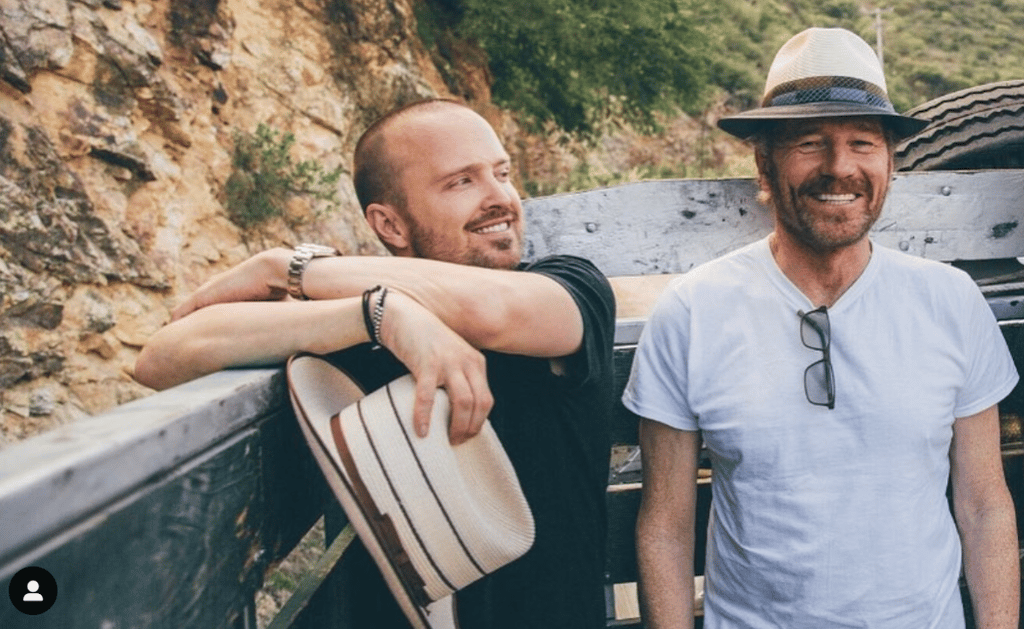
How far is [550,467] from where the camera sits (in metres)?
1.64

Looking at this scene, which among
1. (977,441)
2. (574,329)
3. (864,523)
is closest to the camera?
(574,329)

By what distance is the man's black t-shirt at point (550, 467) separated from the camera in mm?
1566

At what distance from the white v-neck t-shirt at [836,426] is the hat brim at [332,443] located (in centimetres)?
68

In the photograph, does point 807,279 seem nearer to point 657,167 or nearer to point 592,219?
point 592,219

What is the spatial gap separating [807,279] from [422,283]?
91cm

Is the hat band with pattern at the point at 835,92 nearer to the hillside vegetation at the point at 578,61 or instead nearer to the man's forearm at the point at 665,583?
the man's forearm at the point at 665,583

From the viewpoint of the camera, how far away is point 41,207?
221 inches

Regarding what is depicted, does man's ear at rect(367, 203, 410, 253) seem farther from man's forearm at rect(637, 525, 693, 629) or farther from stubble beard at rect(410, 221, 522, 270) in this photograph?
man's forearm at rect(637, 525, 693, 629)

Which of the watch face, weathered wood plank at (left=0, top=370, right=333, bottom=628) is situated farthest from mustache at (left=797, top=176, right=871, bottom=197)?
weathered wood plank at (left=0, top=370, right=333, bottom=628)

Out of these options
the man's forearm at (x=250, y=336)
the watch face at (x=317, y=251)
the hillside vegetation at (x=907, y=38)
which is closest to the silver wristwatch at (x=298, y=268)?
the watch face at (x=317, y=251)

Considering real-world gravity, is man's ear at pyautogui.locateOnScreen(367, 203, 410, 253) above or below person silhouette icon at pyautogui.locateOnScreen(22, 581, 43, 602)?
above

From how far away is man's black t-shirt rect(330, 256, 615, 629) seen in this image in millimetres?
1566

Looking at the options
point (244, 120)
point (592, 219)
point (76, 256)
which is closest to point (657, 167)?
point (244, 120)

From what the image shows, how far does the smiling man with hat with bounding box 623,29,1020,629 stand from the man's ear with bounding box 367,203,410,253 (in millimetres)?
613
